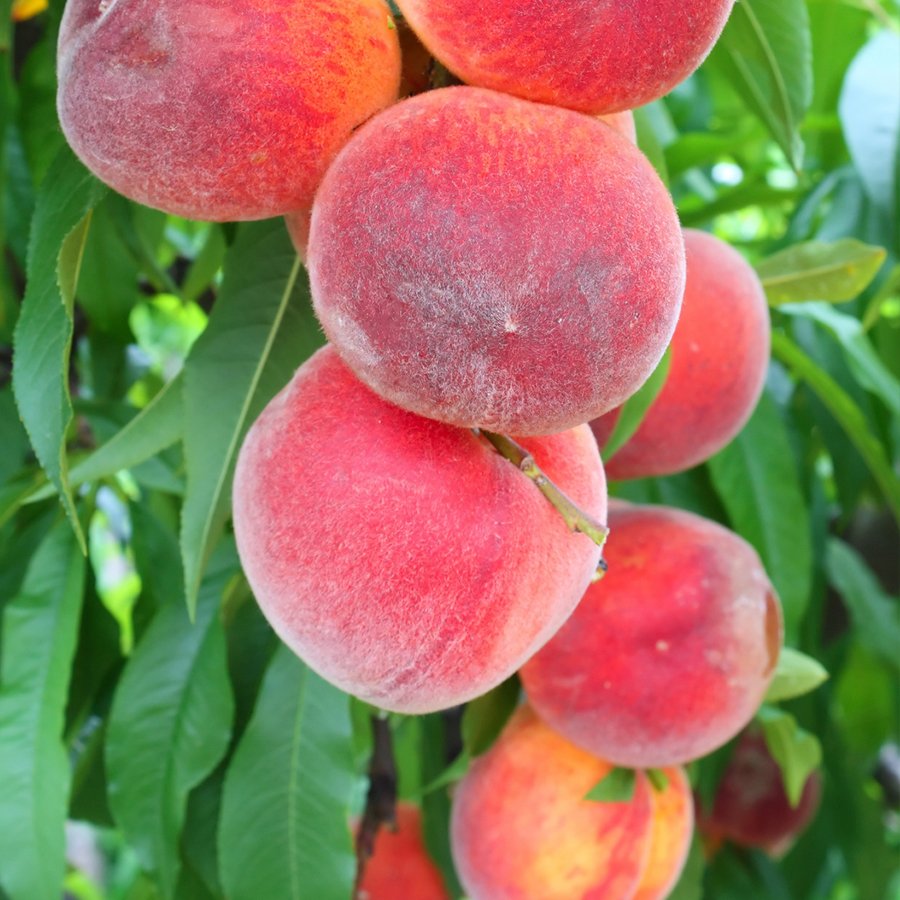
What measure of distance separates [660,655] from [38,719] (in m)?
0.57

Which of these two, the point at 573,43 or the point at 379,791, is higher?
the point at 573,43

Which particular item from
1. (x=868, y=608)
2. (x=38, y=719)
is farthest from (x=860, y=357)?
(x=38, y=719)

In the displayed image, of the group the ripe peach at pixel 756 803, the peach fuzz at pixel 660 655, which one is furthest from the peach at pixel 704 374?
the ripe peach at pixel 756 803

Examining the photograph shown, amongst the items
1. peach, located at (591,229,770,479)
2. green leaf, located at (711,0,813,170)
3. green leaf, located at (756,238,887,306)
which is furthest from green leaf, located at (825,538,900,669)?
green leaf, located at (711,0,813,170)

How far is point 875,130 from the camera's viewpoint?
3.73ft

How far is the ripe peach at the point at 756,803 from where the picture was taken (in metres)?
1.74

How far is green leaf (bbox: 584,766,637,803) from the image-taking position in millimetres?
1053

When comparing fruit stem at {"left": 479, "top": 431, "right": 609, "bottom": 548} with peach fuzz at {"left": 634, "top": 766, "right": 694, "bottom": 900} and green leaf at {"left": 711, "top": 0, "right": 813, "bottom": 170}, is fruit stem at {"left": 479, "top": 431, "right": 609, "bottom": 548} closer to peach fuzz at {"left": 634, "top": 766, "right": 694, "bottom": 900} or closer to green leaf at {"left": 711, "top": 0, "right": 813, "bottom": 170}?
green leaf at {"left": 711, "top": 0, "right": 813, "bottom": 170}

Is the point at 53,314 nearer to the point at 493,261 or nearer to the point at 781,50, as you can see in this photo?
the point at 493,261

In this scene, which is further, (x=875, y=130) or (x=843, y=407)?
(x=843, y=407)

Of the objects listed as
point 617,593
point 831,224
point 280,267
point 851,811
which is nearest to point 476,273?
point 280,267

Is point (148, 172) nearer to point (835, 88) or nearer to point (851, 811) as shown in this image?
point (835, 88)

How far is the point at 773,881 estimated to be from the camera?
188 centimetres

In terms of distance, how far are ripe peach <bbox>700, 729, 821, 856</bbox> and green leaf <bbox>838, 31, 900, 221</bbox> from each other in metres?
0.94
